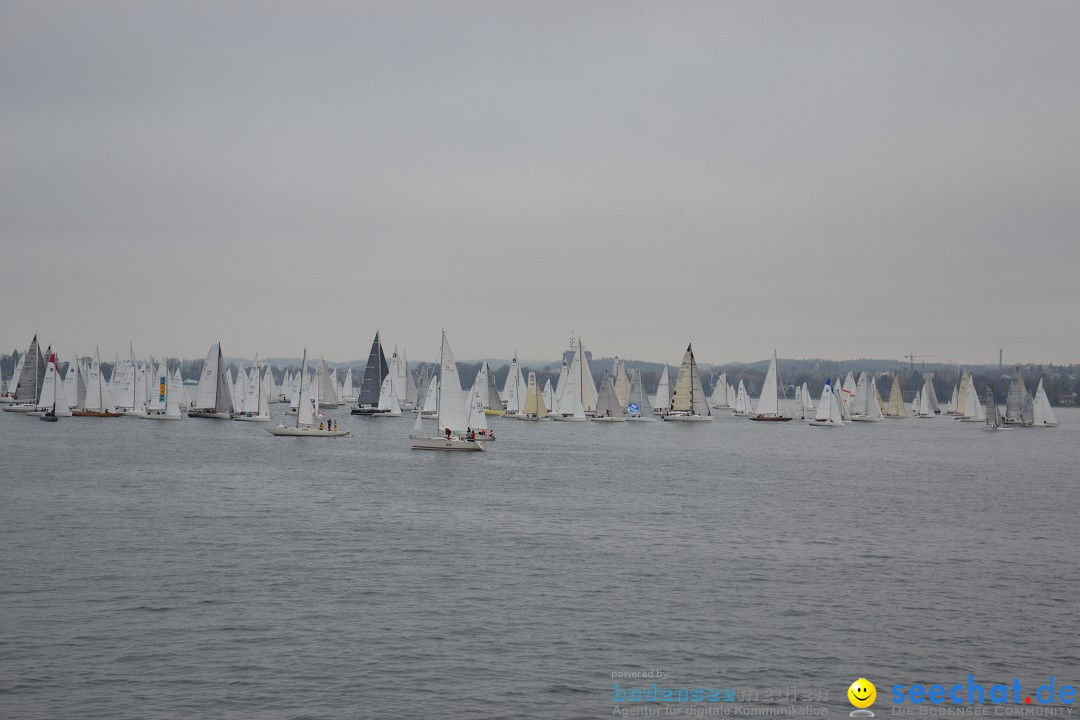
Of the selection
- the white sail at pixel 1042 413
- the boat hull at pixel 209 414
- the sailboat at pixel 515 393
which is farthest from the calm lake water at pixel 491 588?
the white sail at pixel 1042 413

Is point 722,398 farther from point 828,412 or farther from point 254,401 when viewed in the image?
point 254,401

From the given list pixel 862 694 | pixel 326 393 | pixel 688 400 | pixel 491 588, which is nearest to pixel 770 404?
pixel 688 400

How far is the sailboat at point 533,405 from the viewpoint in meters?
121

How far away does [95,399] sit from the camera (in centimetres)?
10569

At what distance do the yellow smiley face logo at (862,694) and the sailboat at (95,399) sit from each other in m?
102

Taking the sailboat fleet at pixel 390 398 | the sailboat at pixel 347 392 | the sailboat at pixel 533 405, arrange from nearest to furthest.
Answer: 1. the sailboat fleet at pixel 390 398
2. the sailboat at pixel 533 405
3. the sailboat at pixel 347 392

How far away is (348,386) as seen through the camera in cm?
17262

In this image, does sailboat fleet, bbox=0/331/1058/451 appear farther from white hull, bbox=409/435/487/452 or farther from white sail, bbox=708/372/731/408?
white sail, bbox=708/372/731/408

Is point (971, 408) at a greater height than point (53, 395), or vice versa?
point (971, 408)

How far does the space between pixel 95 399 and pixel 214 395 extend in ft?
42.5

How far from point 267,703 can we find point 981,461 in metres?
69.5

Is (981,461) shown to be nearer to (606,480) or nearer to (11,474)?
(606,480)

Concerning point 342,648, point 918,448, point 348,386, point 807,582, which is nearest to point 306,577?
point 342,648

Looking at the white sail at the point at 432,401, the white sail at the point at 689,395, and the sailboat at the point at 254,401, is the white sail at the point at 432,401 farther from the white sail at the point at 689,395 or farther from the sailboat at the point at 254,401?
the white sail at the point at 689,395
